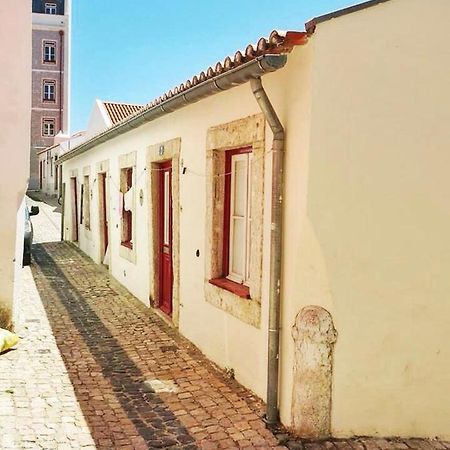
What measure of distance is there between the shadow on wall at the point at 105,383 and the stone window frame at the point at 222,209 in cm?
121

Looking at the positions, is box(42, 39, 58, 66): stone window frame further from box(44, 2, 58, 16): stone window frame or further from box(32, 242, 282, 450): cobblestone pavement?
box(32, 242, 282, 450): cobblestone pavement

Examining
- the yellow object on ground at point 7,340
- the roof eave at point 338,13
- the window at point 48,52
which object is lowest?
the yellow object on ground at point 7,340

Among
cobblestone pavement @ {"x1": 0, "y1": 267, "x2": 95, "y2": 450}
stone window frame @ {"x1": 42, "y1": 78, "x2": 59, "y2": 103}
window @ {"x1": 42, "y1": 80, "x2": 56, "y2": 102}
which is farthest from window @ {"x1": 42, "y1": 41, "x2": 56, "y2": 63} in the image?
cobblestone pavement @ {"x1": 0, "y1": 267, "x2": 95, "y2": 450}

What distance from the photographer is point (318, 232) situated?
13.6ft

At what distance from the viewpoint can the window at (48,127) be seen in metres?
39.8

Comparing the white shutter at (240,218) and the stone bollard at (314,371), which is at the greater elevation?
the white shutter at (240,218)

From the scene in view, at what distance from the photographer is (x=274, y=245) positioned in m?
4.52

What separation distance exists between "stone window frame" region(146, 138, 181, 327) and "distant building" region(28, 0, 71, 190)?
3375 centimetres

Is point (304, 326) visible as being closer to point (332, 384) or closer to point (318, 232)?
point (332, 384)

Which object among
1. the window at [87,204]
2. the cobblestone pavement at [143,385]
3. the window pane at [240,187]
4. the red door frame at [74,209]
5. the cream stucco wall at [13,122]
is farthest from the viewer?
the red door frame at [74,209]

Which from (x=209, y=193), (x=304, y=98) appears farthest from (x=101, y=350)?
(x=304, y=98)

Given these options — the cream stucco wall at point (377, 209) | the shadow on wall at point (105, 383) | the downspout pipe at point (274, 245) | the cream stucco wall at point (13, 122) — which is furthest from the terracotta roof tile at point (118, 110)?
the cream stucco wall at point (377, 209)

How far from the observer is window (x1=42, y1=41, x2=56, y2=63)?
39.6 metres

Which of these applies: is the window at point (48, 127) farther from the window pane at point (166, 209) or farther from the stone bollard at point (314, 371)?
the stone bollard at point (314, 371)
